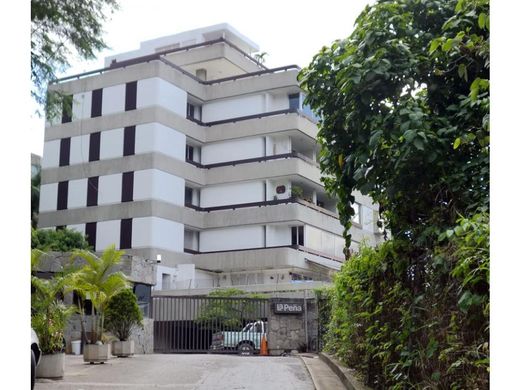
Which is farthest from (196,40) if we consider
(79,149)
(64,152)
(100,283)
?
(100,283)

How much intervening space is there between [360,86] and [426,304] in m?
2.41

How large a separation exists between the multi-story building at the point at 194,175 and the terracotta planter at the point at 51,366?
27.2m

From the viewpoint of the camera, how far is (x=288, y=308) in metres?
24.9

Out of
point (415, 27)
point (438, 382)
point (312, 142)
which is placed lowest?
point (438, 382)

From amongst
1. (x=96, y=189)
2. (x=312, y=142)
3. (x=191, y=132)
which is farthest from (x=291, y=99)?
(x=96, y=189)

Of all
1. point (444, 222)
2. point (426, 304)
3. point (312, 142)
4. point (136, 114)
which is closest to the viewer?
point (426, 304)

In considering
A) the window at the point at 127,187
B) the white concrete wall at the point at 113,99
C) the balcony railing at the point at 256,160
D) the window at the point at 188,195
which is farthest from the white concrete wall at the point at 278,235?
the white concrete wall at the point at 113,99

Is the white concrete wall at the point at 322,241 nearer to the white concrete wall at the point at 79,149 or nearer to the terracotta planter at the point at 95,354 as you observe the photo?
the white concrete wall at the point at 79,149

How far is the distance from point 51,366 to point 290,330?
1347 cm

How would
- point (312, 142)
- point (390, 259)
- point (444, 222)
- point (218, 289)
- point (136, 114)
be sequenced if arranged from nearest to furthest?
point (444, 222) → point (390, 259) → point (218, 289) → point (136, 114) → point (312, 142)

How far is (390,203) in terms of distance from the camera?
8266mm

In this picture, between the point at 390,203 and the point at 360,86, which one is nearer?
the point at 360,86
